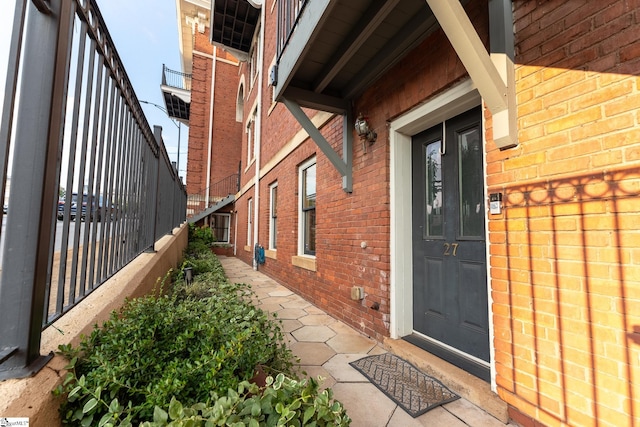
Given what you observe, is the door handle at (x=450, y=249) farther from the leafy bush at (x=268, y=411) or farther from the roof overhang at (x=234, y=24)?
the roof overhang at (x=234, y=24)

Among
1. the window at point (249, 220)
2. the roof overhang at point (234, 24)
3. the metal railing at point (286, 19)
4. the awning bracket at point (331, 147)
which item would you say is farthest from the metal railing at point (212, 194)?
the awning bracket at point (331, 147)

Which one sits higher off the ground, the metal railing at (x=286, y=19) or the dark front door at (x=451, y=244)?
the metal railing at (x=286, y=19)

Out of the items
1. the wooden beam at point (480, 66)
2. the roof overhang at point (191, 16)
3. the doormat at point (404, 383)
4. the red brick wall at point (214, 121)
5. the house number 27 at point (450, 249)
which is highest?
the roof overhang at point (191, 16)

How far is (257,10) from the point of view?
A: 8953 millimetres

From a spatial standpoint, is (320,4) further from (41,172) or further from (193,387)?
(193,387)

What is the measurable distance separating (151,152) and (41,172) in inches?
96.1

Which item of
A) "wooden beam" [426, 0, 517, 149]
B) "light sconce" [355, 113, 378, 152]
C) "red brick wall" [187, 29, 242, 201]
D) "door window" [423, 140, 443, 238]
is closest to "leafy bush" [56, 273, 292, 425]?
"door window" [423, 140, 443, 238]

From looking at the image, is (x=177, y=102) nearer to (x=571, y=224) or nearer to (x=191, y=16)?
(x=191, y=16)

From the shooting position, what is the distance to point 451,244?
239cm

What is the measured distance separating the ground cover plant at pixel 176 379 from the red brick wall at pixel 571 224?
1.21 meters

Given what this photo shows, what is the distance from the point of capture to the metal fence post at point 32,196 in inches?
36.0

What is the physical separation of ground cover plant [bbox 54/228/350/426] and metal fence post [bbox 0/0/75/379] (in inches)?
7.5

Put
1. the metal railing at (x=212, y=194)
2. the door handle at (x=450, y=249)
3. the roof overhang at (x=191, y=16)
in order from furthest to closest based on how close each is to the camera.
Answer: the roof overhang at (x=191, y=16), the metal railing at (x=212, y=194), the door handle at (x=450, y=249)

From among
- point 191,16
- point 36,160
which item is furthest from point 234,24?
point 36,160
